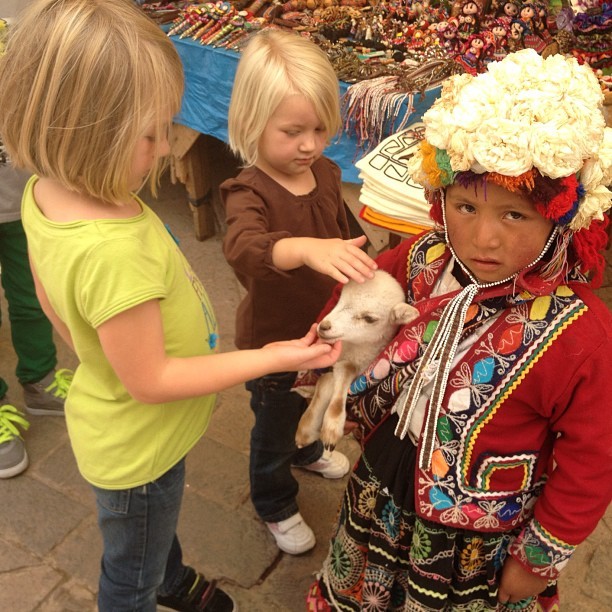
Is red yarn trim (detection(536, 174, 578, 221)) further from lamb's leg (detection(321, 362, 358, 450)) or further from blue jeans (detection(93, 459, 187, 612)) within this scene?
blue jeans (detection(93, 459, 187, 612))

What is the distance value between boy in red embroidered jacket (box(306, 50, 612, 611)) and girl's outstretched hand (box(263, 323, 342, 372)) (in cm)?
9

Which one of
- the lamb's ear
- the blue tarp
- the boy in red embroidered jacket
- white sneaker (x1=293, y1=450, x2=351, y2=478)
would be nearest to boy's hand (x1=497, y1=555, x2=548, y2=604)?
the boy in red embroidered jacket

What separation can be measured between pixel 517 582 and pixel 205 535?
1.16 metres

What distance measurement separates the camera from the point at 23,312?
2.50m

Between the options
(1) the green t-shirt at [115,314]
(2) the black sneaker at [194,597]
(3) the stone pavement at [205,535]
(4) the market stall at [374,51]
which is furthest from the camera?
(4) the market stall at [374,51]

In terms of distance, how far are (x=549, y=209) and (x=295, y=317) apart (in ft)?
2.76

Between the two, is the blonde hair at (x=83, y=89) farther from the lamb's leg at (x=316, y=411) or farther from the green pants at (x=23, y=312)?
the green pants at (x=23, y=312)

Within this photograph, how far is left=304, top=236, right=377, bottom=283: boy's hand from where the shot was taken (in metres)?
1.29

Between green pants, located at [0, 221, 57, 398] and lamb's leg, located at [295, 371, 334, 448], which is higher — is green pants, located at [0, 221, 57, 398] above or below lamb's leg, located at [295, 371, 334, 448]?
below

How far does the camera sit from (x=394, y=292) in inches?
51.8

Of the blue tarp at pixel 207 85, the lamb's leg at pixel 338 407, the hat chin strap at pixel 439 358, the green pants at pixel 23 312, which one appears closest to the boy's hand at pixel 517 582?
the hat chin strap at pixel 439 358

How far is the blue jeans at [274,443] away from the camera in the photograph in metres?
1.91

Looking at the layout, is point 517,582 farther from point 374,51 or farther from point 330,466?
point 374,51

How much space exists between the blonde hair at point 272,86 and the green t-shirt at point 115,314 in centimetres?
41
